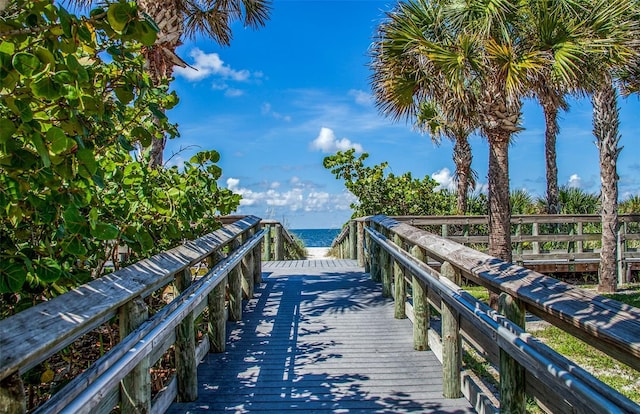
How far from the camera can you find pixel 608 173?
396 inches

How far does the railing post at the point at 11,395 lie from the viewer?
1479 millimetres

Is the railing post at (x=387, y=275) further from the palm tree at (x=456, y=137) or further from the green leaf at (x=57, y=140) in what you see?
the palm tree at (x=456, y=137)

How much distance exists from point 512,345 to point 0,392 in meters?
2.01

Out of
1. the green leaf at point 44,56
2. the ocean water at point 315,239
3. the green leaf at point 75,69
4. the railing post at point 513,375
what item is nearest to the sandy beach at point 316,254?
the ocean water at point 315,239

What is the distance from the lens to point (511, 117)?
23.4 ft

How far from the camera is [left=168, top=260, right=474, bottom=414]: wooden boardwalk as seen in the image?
11.3 ft

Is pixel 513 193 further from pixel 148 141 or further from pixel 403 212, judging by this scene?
pixel 148 141

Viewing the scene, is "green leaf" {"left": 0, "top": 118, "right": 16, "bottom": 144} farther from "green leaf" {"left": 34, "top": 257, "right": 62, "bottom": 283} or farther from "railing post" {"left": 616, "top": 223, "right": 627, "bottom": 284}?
"railing post" {"left": 616, "top": 223, "right": 627, "bottom": 284}

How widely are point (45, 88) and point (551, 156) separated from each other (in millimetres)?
15193

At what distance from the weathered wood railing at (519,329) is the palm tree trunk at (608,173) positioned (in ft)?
23.7

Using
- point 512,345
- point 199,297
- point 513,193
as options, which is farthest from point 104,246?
point 513,193

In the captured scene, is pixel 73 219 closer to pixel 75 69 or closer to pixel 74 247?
pixel 74 247

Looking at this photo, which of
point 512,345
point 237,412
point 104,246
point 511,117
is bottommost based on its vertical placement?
point 237,412

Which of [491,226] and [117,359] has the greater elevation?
[491,226]
